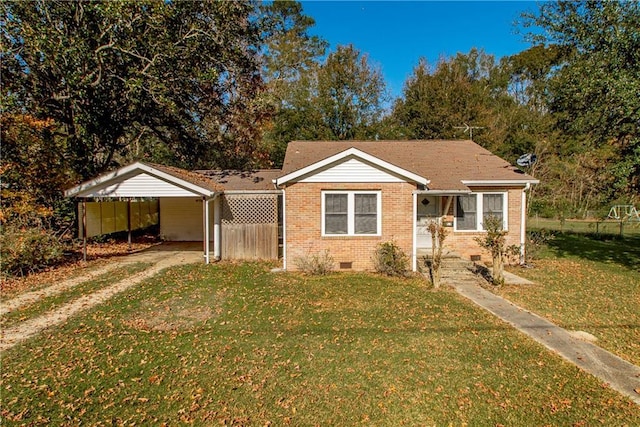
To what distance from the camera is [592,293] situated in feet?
28.0

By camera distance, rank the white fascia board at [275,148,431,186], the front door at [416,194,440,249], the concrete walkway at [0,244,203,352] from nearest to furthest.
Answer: the concrete walkway at [0,244,203,352], the white fascia board at [275,148,431,186], the front door at [416,194,440,249]

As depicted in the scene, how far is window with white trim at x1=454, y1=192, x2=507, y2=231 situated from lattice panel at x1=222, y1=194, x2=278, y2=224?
6.74 metres

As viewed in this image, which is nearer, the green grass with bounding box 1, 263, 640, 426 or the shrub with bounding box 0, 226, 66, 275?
the green grass with bounding box 1, 263, 640, 426

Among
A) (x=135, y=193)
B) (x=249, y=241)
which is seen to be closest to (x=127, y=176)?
(x=135, y=193)

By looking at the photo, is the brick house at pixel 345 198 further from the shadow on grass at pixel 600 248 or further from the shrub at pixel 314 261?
→ the shadow on grass at pixel 600 248

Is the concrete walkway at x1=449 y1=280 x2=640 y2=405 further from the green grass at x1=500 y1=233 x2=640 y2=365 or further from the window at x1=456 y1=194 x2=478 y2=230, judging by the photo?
the window at x1=456 y1=194 x2=478 y2=230

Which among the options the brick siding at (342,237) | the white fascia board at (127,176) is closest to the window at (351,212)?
the brick siding at (342,237)

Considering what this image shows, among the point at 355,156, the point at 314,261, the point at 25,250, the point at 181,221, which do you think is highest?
the point at 355,156

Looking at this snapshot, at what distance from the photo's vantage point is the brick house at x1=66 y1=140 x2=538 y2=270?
34.9 feet

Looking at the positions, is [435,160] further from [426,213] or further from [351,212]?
[351,212]

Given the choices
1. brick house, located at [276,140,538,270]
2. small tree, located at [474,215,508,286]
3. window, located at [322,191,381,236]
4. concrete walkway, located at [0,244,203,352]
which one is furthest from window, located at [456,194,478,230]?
concrete walkway, located at [0,244,203,352]

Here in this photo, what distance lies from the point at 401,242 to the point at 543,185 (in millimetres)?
25369

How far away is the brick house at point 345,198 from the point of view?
10641 millimetres

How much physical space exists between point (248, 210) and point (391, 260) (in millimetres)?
5775
